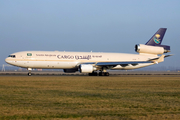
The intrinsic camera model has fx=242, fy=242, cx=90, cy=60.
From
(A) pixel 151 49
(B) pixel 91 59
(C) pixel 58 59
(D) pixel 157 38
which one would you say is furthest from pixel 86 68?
(D) pixel 157 38

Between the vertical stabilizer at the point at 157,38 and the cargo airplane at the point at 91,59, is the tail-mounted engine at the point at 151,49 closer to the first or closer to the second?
the cargo airplane at the point at 91,59

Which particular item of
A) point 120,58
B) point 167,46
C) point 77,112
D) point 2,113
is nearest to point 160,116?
point 77,112

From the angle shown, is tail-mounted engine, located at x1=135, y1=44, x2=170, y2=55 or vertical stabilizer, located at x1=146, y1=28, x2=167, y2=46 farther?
vertical stabilizer, located at x1=146, y1=28, x2=167, y2=46

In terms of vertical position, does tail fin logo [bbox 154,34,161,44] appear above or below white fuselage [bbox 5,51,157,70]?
above

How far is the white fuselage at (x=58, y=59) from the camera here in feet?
135

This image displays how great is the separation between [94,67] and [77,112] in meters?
33.7

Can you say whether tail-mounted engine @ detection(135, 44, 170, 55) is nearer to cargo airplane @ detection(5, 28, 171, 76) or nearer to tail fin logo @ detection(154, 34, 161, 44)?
cargo airplane @ detection(5, 28, 171, 76)

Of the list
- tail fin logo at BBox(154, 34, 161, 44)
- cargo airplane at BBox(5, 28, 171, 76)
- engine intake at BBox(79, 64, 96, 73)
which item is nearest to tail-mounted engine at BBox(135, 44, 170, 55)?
cargo airplane at BBox(5, 28, 171, 76)

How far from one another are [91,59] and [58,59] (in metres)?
6.27

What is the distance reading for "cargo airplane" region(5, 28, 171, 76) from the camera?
41.2 meters

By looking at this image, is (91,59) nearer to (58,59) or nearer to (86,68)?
(86,68)

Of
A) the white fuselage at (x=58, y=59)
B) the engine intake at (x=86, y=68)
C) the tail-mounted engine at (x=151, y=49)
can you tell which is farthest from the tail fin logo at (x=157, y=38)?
the engine intake at (x=86, y=68)

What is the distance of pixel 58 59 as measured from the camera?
42125 mm

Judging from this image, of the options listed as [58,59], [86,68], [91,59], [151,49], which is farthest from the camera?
[151,49]
